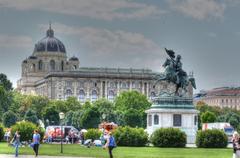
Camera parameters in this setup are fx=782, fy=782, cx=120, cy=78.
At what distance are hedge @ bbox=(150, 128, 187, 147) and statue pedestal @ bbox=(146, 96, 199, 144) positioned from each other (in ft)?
28.9

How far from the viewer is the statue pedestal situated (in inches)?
2928

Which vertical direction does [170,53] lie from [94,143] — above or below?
above

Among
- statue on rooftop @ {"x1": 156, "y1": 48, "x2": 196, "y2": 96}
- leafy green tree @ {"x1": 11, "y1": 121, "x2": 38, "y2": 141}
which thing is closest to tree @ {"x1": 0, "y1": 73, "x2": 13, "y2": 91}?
statue on rooftop @ {"x1": 156, "y1": 48, "x2": 196, "y2": 96}

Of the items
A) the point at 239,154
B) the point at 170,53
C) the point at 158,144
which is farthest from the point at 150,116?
the point at 239,154

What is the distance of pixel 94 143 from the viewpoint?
2724 inches

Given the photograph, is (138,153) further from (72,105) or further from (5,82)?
(5,82)

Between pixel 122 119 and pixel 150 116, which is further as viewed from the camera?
pixel 122 119

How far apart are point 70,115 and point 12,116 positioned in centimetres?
1851

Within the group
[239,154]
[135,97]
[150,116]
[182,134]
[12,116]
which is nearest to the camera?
[239,154]

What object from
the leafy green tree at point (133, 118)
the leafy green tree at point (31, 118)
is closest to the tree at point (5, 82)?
the leafy green tree at point (31, 118)

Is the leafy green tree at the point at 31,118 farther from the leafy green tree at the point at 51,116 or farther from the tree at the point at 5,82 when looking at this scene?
the tree at the point at 5,82

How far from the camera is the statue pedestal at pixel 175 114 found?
7438 cm

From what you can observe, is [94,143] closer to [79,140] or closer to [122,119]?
[79,140]

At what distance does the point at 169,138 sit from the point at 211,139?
3.77 meters
